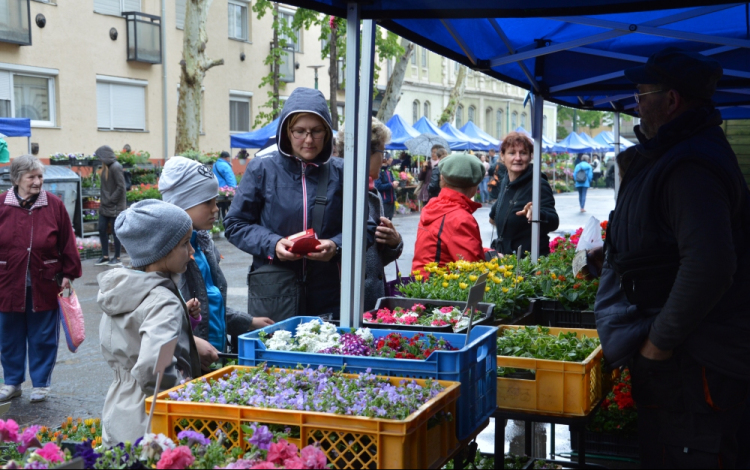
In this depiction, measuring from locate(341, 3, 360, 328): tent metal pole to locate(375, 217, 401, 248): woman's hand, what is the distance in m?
1.33

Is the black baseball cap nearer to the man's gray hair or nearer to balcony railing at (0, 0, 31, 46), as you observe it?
the man's gray hair

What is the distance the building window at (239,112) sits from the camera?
3039cm

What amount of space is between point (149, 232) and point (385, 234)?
69.9 inches

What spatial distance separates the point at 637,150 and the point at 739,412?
99cm

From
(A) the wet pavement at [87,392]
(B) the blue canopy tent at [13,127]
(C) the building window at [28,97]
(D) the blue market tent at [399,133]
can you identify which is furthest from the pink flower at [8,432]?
(D) the blue market tent at [399,133]

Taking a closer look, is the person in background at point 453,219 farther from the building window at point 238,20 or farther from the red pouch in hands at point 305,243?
the building window at point 238,20

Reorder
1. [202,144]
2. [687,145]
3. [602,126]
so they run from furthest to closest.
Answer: [602,126], [202,144], [687,145]

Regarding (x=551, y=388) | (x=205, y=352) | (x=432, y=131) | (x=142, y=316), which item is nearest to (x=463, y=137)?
(x=432, y=131)

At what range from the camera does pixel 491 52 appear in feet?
17.0

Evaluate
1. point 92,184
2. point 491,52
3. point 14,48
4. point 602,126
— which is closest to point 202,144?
point 14,48

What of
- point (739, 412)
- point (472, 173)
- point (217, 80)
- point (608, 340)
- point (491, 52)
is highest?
point (217, 80)

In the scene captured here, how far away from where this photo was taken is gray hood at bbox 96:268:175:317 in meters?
2.76

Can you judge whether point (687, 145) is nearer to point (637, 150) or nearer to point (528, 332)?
point (637, 150)

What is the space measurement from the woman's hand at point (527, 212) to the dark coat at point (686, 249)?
3465 mm
